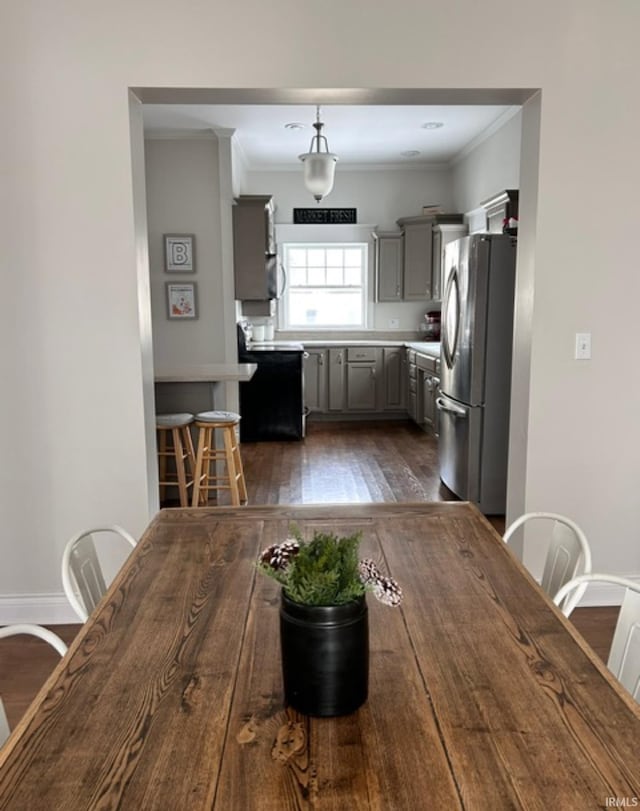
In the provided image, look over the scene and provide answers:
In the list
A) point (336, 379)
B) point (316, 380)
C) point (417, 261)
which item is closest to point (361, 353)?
point (336, 379)

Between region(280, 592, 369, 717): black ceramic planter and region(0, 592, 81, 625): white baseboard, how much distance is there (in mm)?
2177

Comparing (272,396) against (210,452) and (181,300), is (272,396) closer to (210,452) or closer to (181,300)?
(181,300)

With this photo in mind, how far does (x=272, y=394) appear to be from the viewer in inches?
252

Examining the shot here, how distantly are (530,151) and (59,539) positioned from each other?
251 centimetres

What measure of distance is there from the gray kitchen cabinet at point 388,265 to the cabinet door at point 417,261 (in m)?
0.09

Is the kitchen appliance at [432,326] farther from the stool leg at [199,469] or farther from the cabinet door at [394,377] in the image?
the stool leg at [199,469]

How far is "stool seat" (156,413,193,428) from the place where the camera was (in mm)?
3972

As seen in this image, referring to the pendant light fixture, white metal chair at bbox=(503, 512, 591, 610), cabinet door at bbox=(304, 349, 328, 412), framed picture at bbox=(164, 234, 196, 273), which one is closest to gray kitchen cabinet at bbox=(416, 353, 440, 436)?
cabinet door at bbox=(304, 349, 328, 412)

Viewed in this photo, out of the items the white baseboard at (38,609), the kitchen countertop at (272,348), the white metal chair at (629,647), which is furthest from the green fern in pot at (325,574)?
the kitchen countertop at (272,348)

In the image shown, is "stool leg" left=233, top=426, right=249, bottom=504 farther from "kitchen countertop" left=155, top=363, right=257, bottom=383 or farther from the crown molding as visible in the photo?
the crown molding

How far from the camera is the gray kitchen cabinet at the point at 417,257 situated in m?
7.32

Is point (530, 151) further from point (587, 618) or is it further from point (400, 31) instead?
point (587, 618)

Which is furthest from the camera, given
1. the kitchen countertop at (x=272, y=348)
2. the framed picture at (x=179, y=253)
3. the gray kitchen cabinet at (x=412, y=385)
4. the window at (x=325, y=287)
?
the window at (x=325, y=287)

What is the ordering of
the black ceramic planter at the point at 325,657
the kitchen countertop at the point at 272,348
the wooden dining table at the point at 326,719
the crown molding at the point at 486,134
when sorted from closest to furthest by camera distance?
the wooden dining table at the point at 326,719, the black ceramic planter at the point at 325,657, the crown molding at the point at 486,134, the kitchen countertop at the point at 272,348
